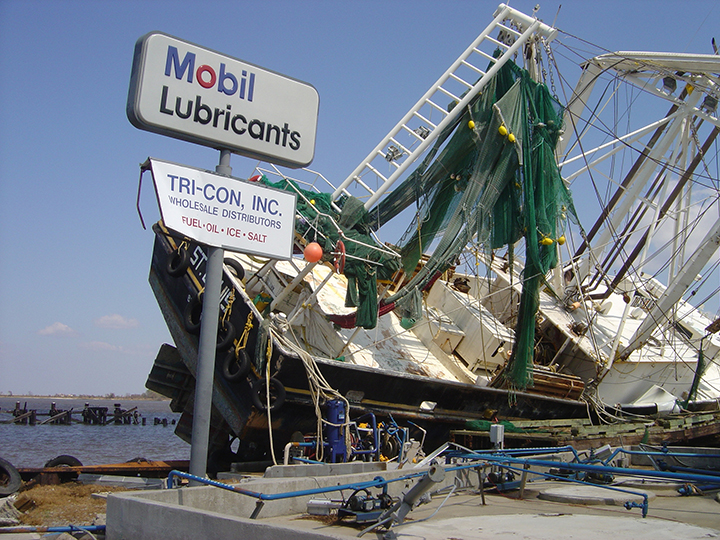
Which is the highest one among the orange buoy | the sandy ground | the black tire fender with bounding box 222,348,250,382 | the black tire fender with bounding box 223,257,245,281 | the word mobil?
the word mobil

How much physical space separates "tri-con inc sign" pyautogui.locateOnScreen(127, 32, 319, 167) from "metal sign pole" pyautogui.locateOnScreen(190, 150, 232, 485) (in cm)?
110

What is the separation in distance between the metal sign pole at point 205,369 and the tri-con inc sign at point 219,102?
110 centimetres

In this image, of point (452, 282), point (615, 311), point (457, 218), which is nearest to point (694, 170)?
point (615, 311)

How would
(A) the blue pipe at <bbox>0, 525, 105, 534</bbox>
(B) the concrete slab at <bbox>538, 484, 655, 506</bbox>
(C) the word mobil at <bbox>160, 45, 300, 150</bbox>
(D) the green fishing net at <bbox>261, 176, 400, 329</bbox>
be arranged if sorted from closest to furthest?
(A) the blue pipe at <bbox>0, 525, 105, 534</bbox> → (B) the concrete slab at <bbox>538, 484, 655, 506</bbox> → (C) the word mobil at <bbox>160, 45, 300, 150</bbox> → (D) the green fishing net at <bbox>261, 176, 400, 329</bbox>

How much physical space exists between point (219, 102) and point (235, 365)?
5512 millimetres

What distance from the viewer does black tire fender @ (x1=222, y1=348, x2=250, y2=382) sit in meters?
9.88

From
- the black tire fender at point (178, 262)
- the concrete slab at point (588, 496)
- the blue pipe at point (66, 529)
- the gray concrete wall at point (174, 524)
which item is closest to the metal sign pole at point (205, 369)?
the gray concrete wall at point (174, 524)

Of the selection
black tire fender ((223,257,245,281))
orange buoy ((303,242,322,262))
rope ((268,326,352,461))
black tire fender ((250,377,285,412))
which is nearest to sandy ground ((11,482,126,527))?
black tire fender ((250,377,285,412))

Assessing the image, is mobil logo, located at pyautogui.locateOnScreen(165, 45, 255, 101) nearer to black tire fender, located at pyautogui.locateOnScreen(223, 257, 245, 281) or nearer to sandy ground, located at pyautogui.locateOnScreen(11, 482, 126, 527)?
sandy ground, located at pyautogui.locateOnScreen(11, 482, 126, 527)

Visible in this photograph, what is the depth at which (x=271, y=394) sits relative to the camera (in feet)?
32.0

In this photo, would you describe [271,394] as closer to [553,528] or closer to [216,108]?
[216,108]

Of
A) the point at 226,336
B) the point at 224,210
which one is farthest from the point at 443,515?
the point at 226,336

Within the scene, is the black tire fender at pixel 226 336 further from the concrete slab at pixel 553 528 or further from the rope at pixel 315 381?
the concrete slab at pixel 553 528

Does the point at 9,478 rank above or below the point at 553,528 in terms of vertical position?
below
